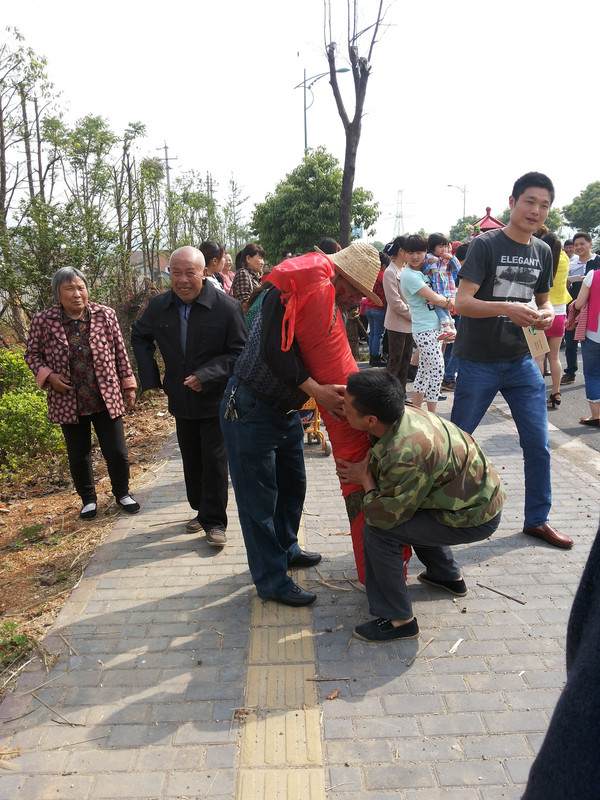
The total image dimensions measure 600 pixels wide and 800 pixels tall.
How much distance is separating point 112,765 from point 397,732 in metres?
1.11

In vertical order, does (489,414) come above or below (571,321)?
below

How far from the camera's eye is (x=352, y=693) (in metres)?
2.58

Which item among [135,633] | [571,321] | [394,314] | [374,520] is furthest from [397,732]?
[571,321]

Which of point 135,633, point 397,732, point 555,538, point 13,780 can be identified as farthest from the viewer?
point 555,538

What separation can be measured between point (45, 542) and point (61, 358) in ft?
4.38

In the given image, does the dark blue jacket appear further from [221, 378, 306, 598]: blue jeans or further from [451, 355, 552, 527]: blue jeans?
[451, 355, 552, 527]: blue jeans

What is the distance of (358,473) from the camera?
116 inches

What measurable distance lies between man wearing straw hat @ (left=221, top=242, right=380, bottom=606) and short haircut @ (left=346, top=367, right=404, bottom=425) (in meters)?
0.11

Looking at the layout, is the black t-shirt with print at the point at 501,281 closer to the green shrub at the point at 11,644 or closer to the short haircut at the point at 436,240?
the green shrub at the point at 11,644

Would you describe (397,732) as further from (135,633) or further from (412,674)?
(135,633)

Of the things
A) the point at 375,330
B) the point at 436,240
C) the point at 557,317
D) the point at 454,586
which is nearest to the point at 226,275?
the point at 375,330

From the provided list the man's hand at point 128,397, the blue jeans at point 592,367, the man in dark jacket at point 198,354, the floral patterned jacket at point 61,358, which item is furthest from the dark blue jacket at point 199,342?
the blue jeans at point 592,367

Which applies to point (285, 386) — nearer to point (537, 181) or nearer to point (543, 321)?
point (543, 321)

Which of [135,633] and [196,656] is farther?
[135,633]
